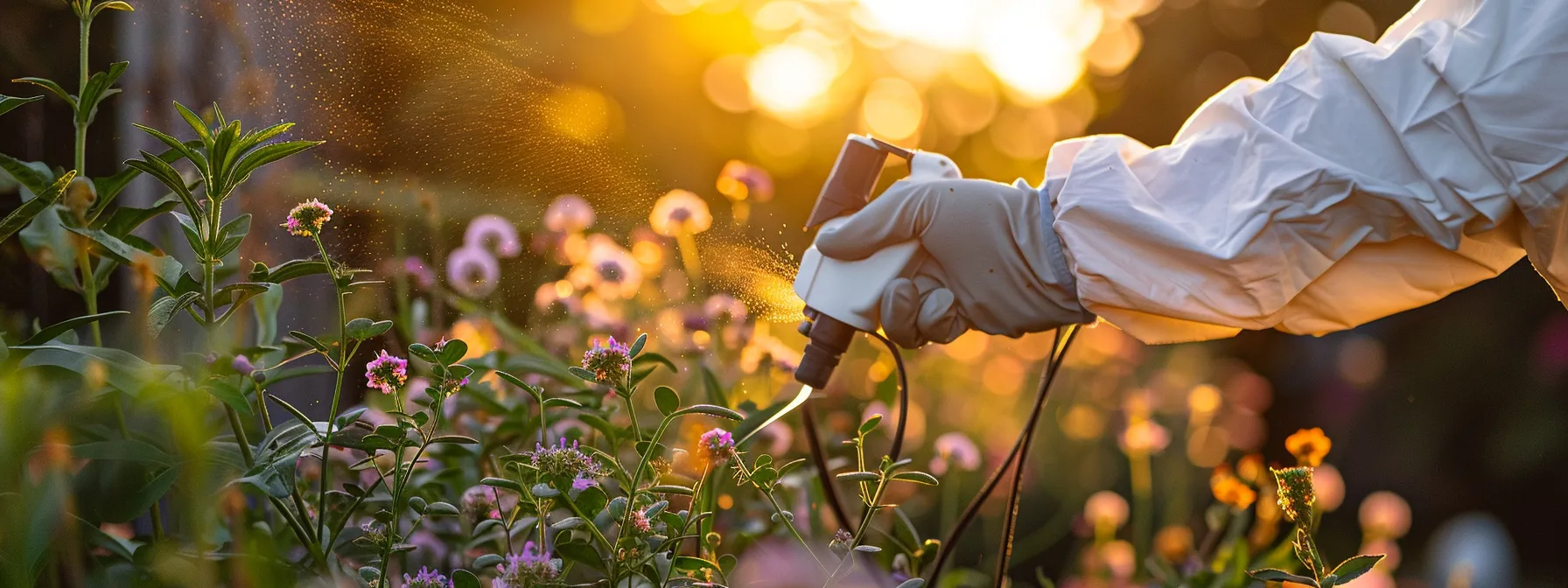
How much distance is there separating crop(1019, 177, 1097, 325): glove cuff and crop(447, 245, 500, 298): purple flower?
64 cm

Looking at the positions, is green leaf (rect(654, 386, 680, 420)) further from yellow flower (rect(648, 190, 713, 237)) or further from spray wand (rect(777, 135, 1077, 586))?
yellow flower (rect(648, 190, 713, 237))

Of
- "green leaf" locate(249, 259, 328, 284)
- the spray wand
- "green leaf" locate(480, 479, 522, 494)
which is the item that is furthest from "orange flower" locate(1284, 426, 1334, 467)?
"green leaf" locate(249, 259, 328, 284)

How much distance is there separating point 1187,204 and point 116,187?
73cm

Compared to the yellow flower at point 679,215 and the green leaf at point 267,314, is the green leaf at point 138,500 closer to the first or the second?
the green leaf at point 267,314

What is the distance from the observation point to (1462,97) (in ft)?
2.25

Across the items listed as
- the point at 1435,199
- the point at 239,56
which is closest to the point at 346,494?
the point at 239,56

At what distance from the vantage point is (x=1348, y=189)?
687mm

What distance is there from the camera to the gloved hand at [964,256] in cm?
76

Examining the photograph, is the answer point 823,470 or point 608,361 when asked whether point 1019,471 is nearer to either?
point 823,470

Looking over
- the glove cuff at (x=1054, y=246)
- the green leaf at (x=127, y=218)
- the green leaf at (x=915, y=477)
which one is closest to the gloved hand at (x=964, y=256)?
the glove cuff at (x=1054, y=246)

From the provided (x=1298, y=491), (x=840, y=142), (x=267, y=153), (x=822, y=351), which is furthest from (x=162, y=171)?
(x=840, y=142)

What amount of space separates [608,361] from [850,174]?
0.31 meters

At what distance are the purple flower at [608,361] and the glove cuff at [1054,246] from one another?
0.36m

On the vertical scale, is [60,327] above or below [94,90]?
below
